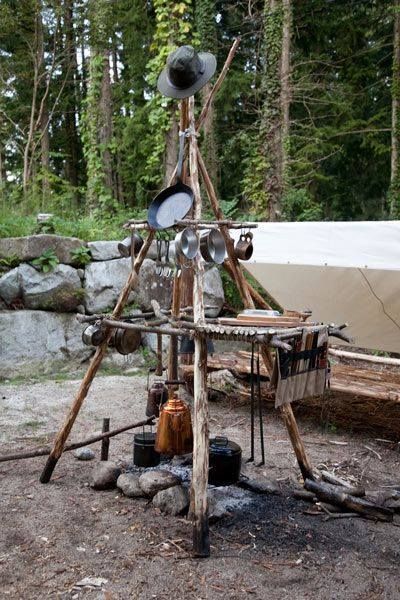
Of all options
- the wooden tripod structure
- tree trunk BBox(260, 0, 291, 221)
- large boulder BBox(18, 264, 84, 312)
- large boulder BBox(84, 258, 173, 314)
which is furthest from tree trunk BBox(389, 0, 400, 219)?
the wooden tripod structure

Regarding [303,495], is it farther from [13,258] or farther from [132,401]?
[13,258]

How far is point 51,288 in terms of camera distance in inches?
335

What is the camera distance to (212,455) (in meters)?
4.12

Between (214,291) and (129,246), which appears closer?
(129,246)

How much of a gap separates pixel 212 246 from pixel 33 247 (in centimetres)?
544

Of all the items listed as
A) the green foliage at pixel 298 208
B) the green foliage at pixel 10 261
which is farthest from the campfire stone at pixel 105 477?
the green foliage at pixel 298 208

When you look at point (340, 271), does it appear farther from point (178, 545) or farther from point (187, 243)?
point (178, 545)

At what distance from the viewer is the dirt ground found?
2992 mm

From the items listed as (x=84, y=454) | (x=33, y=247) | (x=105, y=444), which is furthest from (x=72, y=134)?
(x=105, y=444)

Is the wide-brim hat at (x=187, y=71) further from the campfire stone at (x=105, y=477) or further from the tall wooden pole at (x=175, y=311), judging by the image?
the campfire stone at (x=105, y=477)

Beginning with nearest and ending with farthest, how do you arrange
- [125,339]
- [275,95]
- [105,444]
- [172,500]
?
[172,500], [125,339], [105,444], [275,95]

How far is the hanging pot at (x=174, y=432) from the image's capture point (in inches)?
156

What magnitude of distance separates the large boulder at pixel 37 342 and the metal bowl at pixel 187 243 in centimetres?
514

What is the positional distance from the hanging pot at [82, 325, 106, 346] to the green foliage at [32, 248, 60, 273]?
4.50 meters
